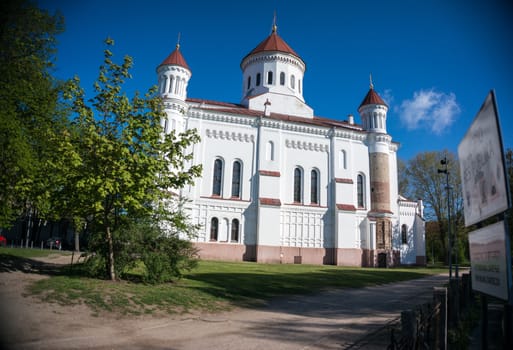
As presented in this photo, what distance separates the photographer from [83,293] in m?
9.24

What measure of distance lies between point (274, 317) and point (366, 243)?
90.8ft

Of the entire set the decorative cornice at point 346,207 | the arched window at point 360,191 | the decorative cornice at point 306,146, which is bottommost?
the decorative cornice at point 346,207

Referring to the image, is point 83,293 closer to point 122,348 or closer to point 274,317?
point 122,348

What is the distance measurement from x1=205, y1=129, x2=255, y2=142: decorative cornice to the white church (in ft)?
0.34

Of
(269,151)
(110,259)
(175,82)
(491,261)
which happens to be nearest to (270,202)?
(269,151)

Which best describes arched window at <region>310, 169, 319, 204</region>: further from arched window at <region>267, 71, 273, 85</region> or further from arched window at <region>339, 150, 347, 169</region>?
arched window at <region>267, 71, 273, 85</region>

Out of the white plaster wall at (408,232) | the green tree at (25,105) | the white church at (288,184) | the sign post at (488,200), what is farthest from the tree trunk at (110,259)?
the white plaster wall at (408,232)

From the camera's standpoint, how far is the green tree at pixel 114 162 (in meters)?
10.7

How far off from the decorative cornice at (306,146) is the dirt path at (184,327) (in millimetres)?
25325

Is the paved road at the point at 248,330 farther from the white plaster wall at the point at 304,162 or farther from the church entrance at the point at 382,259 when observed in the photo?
the church entrance at the point at 382,259

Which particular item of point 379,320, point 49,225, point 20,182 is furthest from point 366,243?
point 49,225

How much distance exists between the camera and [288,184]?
111 feet

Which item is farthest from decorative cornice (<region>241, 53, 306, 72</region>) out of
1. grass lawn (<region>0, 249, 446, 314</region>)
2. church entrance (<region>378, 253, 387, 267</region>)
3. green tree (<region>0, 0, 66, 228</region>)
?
grass lawn (<region>0, 249, 446, 314</region>)

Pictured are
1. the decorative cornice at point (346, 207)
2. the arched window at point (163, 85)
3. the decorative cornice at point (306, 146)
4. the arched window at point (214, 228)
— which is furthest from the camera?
the decorative cornice at point (306, 146)
